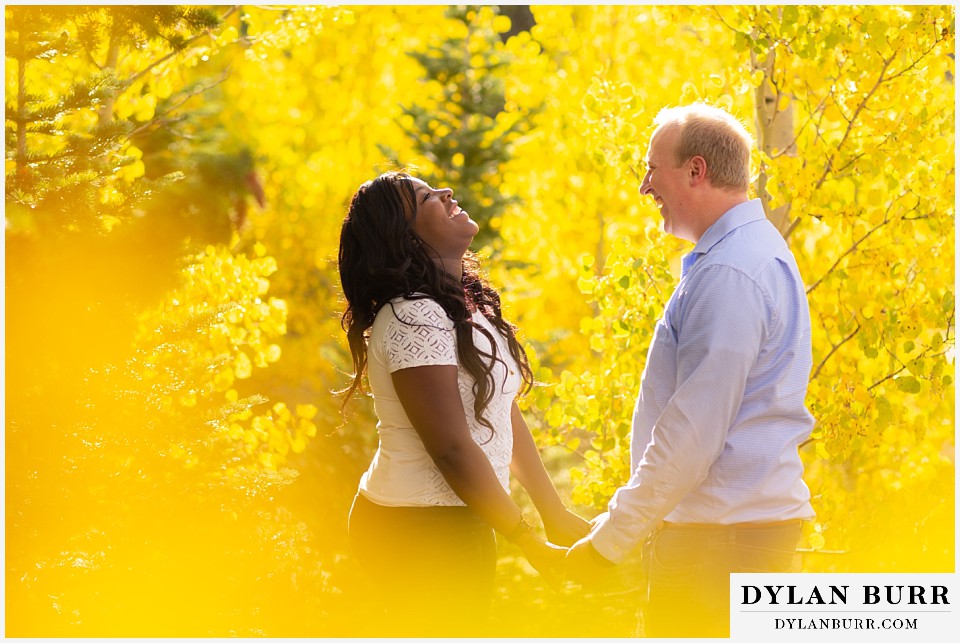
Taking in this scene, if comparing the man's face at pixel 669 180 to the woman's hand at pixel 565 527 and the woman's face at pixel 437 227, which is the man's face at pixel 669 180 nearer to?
the woman's face at pixel 437 227

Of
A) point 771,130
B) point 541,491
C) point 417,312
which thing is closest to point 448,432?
point 417,312

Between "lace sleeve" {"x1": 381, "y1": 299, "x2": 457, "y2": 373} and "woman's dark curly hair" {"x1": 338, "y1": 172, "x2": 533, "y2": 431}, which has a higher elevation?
"woman's dark curly hair" {"x1": 338, "y1": 172, "x2": 533, "y2": 431}

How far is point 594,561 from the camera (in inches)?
92.3

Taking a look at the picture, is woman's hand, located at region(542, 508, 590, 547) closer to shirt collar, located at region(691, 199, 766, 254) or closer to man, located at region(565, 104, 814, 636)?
man, located at region(565, 104, 814, 636)

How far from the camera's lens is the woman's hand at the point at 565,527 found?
272cm

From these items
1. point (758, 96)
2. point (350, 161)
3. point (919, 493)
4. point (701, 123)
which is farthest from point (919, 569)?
point (350, 161)

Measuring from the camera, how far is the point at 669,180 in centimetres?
236

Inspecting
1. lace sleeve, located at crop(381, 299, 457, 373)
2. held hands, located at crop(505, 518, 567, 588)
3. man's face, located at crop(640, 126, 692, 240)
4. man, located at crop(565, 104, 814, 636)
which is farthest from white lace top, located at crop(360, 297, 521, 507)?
man's face, located at crop(640, 126, 692, 240)

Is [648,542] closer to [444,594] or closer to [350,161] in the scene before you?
[444,594]

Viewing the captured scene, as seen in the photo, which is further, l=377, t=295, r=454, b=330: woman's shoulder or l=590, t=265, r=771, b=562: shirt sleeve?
l=377, t=295, r=454, b=330: woman's shoulder

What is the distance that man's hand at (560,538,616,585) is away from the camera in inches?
92.0

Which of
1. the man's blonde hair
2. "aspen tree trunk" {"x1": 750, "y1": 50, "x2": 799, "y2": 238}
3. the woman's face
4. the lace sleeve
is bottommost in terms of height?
the lace sleeve

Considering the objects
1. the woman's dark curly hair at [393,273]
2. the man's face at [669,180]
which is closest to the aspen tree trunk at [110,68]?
the woman's dark curly hair at [393,273]

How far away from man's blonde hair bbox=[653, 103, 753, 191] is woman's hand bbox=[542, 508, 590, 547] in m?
1.07
